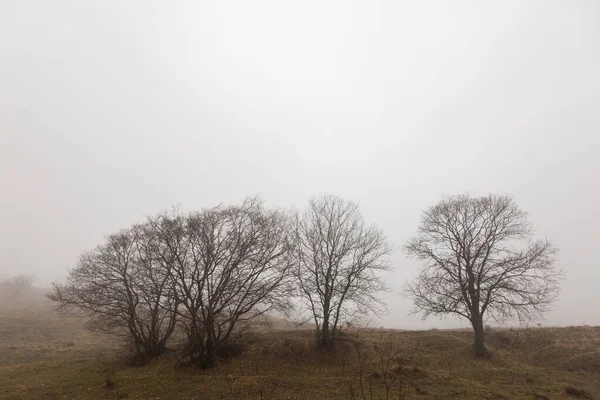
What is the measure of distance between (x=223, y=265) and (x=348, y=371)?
10824 millimetres

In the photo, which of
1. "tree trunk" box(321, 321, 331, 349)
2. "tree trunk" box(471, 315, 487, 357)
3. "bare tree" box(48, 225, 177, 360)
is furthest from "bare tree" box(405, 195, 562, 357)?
"bare tree" box(48, 225, 177, 360)

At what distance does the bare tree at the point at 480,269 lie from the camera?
66.9ft

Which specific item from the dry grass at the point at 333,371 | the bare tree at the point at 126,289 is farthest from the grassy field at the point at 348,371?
the bare tree at the point at 126,289

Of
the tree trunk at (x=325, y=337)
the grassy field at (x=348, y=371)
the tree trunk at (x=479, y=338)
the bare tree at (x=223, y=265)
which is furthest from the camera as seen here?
the tree trunk at (x=325, y=337)

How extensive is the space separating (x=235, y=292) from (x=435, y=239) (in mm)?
16373

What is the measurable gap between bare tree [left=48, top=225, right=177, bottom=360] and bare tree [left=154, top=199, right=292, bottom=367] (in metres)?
2.43

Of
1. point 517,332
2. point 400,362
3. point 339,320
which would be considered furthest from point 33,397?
point 517,332

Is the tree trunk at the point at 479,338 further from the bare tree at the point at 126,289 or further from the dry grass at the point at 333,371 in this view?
the bare tree at the point at 126,289

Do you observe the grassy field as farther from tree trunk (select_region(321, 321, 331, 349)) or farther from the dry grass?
tree trunk (select_region(321, 321, 331, 349))

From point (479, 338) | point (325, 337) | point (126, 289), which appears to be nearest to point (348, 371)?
point (325, 337)

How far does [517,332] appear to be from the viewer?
947 inches

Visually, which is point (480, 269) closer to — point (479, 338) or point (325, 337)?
point (479, 338)

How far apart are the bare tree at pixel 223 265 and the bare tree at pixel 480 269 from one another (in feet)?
36.2

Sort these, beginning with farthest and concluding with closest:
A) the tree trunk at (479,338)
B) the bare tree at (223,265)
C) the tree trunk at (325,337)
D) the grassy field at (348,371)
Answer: the tree trunk at (325,337) < the tree trunk at (479,338) < the bare tree at (223,265) < the grassy field at (348,371)
